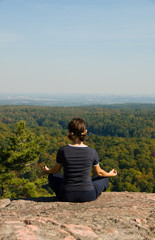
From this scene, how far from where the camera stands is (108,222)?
3961mm

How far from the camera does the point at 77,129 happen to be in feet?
15.4

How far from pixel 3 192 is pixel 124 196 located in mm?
13810

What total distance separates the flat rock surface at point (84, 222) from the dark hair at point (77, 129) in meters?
1.60

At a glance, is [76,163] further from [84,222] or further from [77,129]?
[84,222]

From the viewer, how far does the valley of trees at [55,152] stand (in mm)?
16281

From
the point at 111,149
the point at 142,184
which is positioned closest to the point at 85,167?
the point at 142,184

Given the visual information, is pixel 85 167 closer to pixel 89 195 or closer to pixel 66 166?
pixel 66 166

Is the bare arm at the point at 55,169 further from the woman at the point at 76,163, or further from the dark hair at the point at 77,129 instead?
the dark hair at the point at 77,129

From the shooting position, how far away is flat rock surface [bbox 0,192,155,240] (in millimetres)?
3304

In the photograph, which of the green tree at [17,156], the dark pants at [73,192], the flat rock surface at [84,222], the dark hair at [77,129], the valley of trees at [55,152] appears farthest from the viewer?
the valley of trees at [55,152]

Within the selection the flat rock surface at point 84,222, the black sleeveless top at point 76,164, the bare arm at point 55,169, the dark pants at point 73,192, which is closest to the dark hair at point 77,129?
the black sleeveless top at point 76,164

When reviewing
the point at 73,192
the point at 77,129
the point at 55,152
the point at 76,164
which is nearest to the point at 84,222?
the point at 73,192

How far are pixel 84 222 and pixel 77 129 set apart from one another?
1.90m

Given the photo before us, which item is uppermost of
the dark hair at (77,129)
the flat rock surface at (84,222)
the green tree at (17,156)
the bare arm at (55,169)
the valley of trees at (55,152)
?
the dark hair at (77,129)
